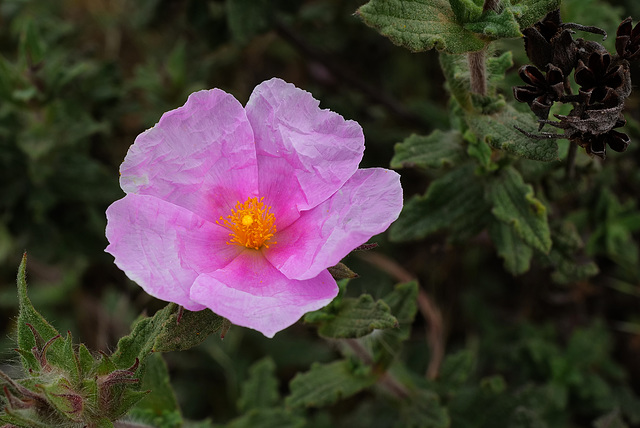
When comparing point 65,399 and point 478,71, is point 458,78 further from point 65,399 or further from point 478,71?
point 65,399

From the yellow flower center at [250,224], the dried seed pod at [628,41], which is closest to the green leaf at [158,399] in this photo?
the yellow flower center at [250,224]

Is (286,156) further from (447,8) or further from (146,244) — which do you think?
(447,8)

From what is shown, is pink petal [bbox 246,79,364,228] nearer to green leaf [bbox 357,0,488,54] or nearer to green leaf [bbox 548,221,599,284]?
green leaf [bbox 357,0,488,54]

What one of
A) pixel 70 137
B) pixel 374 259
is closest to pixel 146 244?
pixel 70 137

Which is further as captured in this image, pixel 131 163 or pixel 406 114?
pixel 406 114

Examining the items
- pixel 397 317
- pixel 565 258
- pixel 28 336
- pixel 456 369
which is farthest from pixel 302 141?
pixel 456 369

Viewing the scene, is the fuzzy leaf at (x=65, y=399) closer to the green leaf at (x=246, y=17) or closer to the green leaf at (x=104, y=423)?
the green leaf at (x=104, y=423)

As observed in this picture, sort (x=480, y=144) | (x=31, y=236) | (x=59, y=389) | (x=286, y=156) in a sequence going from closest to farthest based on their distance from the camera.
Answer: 1. (x=59, y=389)
2. (x=286, y=156)
3. (x=480, y=144)
4. (x=31, y=236)
